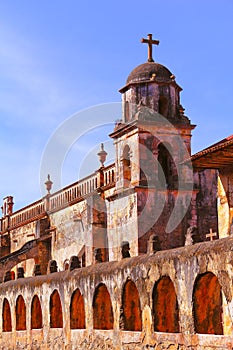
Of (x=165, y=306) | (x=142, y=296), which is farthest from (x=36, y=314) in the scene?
(x=165, y=306)

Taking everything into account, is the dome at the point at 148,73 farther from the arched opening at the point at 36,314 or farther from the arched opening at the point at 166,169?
the arched opening at the point at 36,314

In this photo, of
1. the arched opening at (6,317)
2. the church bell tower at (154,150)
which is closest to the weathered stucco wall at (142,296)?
the arched opening at (6,317)

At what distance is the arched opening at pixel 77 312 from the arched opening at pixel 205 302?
543 centimetres

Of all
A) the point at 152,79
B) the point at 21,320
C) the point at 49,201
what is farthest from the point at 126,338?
the point at 49,201

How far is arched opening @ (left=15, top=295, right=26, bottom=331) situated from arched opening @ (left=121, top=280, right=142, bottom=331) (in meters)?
6.85

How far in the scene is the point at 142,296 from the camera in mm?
14180

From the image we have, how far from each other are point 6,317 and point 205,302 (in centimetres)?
1164

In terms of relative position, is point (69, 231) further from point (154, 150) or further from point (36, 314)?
point (36, 314)

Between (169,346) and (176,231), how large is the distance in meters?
9.29

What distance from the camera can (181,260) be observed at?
42.0 feet

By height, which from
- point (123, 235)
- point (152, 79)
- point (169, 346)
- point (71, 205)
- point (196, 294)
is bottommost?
point (169, 346)

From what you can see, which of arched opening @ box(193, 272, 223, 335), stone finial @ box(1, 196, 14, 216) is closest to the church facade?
arched opening @ box(193, 272, 223, 335)

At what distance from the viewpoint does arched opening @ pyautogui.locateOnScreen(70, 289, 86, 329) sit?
1755 cm

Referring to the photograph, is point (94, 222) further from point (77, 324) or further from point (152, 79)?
point (77, 324)
